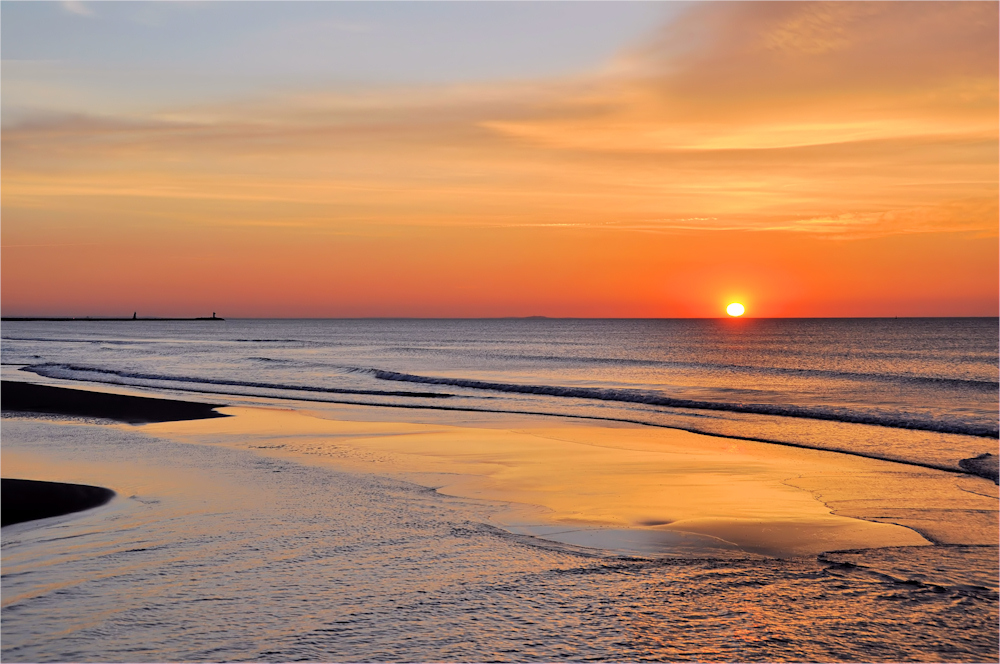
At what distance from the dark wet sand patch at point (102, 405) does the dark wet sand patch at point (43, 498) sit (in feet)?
31.2

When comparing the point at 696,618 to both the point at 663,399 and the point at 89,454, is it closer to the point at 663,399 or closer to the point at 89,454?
the point at 89,454

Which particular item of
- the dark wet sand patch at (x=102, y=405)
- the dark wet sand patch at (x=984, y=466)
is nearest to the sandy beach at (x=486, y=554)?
the dark wet sand patch at (x=984, y=466)

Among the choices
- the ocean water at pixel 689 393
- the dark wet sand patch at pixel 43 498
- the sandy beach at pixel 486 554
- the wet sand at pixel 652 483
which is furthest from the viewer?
the ocean water at pixel 689 393

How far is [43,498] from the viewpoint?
10.9 m

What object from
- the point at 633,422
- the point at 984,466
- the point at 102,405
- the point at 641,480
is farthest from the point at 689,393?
the point at 102,405

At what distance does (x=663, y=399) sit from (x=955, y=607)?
20.9m

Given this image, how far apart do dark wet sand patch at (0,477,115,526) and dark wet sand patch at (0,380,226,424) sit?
31.2 ft

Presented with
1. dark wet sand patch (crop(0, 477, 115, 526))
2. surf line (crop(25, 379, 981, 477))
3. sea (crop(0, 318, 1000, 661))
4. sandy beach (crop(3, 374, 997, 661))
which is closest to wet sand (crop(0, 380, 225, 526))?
dark wet sand patch (crop(0, 477, 115, 526))

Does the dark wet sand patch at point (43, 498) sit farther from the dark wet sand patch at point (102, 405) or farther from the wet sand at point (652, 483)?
the dark wet sand patch at point (102, 405)

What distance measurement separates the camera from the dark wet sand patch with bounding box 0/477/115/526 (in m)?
10.0

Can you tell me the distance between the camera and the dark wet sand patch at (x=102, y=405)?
22.4 m

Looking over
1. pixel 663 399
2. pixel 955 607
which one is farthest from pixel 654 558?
pixel 663 399

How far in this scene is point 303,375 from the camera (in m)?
41.3

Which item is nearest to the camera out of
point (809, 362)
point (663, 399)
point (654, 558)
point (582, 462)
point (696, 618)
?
point (696, 618)
